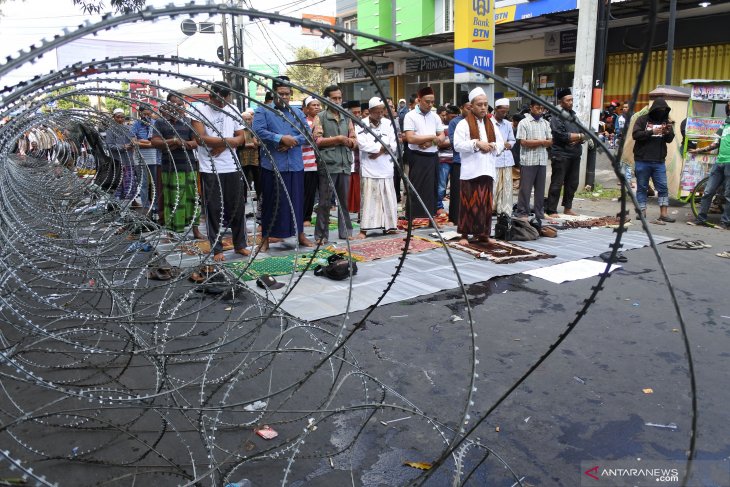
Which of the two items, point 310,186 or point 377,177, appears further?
point 310,186

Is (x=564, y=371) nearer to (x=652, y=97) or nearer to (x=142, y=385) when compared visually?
(x=142, y=385)

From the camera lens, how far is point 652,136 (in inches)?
340

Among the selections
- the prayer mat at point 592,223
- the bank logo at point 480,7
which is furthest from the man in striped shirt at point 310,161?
the prayer mat at point 592,223

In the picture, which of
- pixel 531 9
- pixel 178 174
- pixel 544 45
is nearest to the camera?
pixel 178 174

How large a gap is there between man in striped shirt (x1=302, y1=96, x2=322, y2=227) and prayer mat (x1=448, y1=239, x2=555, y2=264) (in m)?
2.30

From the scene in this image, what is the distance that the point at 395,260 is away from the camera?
660 cm

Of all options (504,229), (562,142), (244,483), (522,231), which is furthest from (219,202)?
(562,142)

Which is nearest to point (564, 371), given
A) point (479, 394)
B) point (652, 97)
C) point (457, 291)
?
point (479, 394)

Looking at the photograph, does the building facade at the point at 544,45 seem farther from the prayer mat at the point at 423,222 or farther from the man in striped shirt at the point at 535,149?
the prayer mat at the point at 423,222

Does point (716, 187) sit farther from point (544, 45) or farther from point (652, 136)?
point (544, 45)

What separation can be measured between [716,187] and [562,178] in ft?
7.00

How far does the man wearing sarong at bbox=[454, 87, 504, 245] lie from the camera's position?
22.2 ft

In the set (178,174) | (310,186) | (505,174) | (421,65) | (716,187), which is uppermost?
(421,65)

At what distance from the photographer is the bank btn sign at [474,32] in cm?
934
